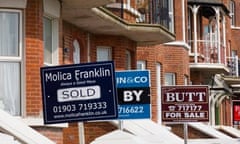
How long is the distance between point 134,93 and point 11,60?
7.72ft

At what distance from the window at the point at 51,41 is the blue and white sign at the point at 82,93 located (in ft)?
18.3

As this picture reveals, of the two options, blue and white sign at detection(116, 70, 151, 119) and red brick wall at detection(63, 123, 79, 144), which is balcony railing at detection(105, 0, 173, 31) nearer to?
red brick wall at detection(63, 123, 79, 144)

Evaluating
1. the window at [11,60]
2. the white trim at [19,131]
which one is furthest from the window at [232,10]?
the white trim at [19,131]

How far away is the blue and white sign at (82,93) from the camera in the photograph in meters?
9.87

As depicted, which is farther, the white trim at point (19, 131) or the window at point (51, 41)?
the window at point (51, 41)

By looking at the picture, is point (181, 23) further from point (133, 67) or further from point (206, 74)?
point (133, 67)

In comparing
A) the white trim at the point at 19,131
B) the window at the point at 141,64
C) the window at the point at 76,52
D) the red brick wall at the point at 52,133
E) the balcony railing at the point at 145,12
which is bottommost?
the red brick wall at the point at 52,133

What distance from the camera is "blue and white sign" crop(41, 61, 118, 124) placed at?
9.87m

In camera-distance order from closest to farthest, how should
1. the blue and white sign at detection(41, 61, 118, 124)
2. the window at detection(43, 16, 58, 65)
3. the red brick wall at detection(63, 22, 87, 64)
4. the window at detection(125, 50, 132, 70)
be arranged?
1. the blue and white sign at detection(41, 61, 118, 124)
2. the window at detection(43, 16, 58, 65)
3. the red brick wall at detection(63, 22, 87, 64)
4. the window at detection(125, 50, 132, 70)

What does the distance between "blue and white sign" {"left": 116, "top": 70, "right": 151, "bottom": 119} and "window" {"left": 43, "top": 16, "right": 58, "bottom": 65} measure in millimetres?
A: 1572

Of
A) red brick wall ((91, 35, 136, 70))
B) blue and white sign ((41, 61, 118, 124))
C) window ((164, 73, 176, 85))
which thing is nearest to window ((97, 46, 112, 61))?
red brick wall ((91, 35, 136, 70))

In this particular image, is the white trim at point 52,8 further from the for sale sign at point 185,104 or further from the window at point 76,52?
the window at point 76,52

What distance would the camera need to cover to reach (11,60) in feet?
47.7

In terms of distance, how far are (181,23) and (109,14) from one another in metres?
12.7
